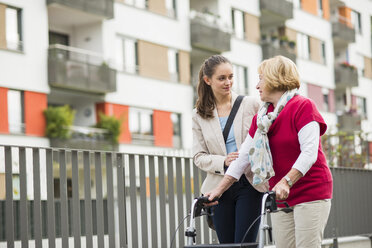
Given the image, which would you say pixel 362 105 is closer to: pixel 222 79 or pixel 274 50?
pixel 274 50

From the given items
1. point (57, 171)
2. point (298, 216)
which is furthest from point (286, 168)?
point (57, 171)

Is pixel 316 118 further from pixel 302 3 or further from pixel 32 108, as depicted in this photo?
pixel 302 3

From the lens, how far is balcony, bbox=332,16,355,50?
2013 inches

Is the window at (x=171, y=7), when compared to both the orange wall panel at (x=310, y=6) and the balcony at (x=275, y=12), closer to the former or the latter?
the balcony at (x=275, y=12)

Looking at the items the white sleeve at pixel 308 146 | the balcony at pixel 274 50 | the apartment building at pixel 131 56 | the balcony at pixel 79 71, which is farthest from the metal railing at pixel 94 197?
the balcony at pixel 274 50

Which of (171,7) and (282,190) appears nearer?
(282,190)

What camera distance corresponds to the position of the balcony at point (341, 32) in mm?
51125

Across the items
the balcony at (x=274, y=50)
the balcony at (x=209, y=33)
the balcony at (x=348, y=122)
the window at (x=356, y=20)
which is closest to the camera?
the balcony at (x=209, y=33)

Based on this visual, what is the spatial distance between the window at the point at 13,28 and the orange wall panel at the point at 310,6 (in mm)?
24891

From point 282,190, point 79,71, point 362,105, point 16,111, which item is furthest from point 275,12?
point 282,190

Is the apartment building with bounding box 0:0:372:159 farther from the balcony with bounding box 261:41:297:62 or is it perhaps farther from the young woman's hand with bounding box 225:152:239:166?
the young woman's hand with bounding box 225:152:239:166

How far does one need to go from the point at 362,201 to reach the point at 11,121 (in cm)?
1826

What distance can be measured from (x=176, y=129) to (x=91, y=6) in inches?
310

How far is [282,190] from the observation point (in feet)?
15.6
